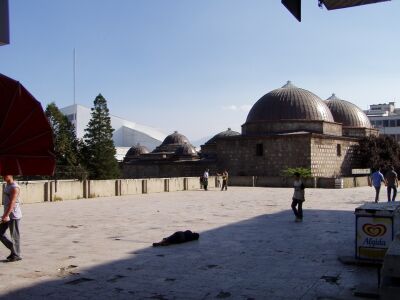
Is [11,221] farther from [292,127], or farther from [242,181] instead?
[292,127]

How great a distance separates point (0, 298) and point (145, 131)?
120 meters

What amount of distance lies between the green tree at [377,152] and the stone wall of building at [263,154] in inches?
326

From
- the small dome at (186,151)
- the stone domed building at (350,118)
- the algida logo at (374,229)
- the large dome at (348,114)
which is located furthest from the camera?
the small dome at (186,151)

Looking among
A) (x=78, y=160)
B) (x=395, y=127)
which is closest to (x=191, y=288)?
(x=78, y=160)

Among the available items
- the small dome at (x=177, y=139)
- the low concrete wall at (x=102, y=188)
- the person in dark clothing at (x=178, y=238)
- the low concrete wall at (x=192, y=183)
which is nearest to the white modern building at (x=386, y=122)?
the small dome at (x=177, y=139)

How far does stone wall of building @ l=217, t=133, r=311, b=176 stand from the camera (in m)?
40.9

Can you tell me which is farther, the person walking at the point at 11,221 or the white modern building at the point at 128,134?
the white modern building at the point at 128,134

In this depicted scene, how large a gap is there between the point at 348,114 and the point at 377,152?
7.65m

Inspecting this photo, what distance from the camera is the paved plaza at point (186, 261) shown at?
244 inches

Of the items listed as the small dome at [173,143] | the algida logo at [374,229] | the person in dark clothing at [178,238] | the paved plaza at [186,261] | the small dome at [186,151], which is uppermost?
the small dome at [173,143]

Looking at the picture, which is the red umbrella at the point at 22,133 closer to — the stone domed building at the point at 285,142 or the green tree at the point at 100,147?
the stone domed building at the point at 285,142

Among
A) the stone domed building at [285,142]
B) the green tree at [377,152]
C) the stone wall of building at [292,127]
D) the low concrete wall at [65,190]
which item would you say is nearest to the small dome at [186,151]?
the stone domed building at [285,142]

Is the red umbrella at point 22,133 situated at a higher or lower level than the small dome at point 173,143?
lower

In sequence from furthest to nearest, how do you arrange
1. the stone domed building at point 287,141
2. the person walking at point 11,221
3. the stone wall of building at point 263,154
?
the stone domed building at point 287,141 → the stone wall of building at point 263,154 → the person walking at point 11,221
